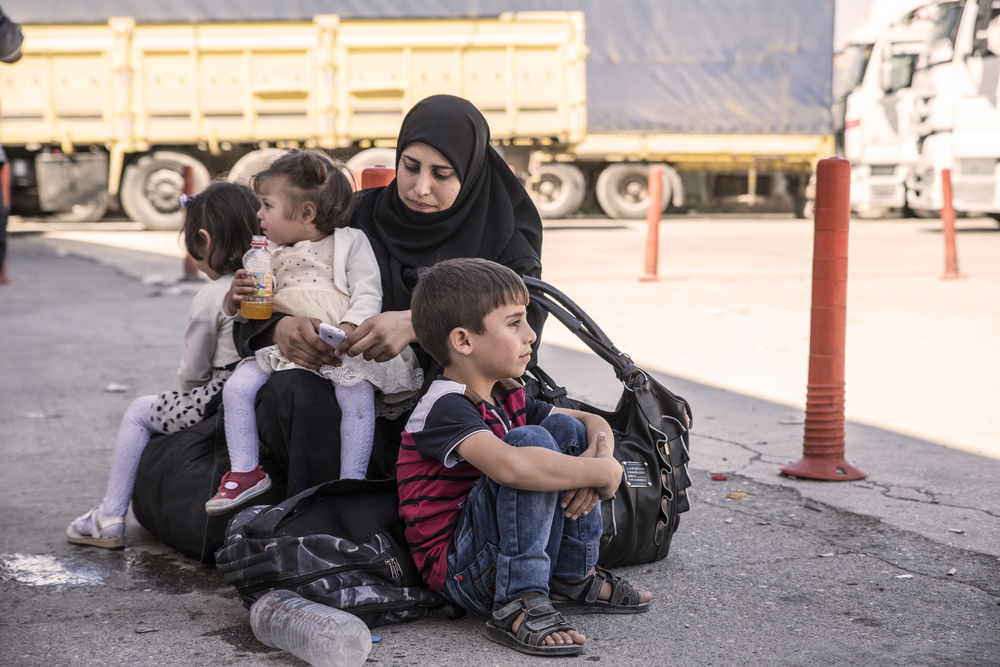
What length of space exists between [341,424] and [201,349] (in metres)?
0.61

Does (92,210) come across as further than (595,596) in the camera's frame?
Yes

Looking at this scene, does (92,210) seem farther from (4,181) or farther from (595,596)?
(595,596)

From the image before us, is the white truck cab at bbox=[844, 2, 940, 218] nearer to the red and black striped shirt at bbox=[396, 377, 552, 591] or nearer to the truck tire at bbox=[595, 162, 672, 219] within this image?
the truck tire at bbox=[595, 162, 672, 219]

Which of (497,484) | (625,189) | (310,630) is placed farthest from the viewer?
(625,189)

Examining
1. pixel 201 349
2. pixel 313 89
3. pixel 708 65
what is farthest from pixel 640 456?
pixel 708 65

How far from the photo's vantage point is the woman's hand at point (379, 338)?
8.29 feet

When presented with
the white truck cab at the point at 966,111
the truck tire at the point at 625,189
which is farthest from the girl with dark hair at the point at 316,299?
the truck tire at the point at 625,189

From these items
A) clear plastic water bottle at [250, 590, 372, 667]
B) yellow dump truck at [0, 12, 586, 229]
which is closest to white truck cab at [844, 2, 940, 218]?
yellow dump truck at [0, 12, 586, 229]

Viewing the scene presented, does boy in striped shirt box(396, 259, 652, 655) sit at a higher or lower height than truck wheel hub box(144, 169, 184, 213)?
lower

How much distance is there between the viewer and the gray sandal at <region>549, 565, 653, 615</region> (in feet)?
7.55

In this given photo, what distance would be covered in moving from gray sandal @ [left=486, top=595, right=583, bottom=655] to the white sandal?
130 cm

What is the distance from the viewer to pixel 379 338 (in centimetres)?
253

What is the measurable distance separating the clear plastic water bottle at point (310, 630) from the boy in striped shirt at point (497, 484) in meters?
0.26

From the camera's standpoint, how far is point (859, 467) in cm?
360
